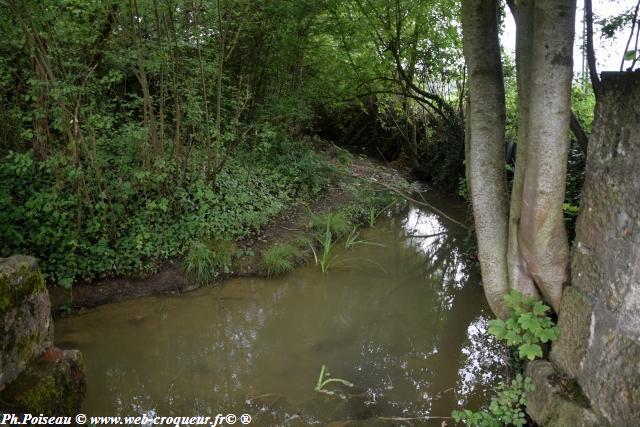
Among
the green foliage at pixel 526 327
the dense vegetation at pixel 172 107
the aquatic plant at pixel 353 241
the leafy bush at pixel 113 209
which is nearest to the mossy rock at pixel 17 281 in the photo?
the leafy bush at pixel 113 209

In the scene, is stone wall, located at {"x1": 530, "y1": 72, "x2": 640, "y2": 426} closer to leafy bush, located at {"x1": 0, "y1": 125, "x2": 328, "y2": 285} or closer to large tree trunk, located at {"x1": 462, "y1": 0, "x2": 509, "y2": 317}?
large tree trunk, located at {"x1": 462, "y1": 0, "x2": 509, "y2": 317}

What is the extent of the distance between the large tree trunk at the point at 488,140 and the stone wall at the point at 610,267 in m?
0.66

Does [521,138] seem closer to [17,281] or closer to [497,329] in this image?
[497,329]

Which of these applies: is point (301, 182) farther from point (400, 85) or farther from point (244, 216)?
point (400, 85)

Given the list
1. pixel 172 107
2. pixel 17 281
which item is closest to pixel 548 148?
pixel 17 281

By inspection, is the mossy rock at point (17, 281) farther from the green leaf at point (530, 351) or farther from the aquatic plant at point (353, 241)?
the aquatic plant at point (353, 241)

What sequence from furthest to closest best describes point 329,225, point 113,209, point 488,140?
point 329,225 → point 113,209 → point 488,140

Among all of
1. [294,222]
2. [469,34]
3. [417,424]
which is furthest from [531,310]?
[294,222]

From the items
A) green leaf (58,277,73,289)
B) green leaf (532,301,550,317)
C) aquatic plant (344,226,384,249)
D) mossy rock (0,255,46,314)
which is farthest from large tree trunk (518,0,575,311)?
green leaf (58,277,73,289)

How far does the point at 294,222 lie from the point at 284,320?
252 cm

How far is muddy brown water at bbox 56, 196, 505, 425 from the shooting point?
3.68 m

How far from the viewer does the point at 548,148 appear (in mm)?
2820

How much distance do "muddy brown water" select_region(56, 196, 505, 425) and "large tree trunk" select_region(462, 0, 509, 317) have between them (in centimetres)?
110

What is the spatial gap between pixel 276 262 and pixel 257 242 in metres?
0.68
